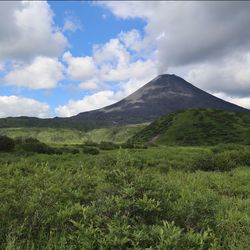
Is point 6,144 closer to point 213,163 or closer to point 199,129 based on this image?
point 213,163

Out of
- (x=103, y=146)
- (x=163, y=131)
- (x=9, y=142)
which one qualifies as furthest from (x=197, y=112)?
(x=9, y=142)

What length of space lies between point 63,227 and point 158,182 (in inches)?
115

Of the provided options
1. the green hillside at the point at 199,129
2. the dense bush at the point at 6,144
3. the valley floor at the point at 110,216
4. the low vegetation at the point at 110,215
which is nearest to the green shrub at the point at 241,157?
the dense bush at the point at 6,144

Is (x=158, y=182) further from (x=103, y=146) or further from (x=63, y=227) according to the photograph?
(x=103, y=146)

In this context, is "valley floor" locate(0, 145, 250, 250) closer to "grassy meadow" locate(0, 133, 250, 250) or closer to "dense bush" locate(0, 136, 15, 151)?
"grassy meadow" locate(0, 133, 250, 250)

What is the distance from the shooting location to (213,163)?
35531 mm

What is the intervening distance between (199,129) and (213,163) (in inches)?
2504

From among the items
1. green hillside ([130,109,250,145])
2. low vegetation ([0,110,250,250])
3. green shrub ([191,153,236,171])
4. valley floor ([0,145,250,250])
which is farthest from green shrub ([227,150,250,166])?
green hillside ([130,109,250,145])

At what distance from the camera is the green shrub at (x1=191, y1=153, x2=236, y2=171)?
3506 cm

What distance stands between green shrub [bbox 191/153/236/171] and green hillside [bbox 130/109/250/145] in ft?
163

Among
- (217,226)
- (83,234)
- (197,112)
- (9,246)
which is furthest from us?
(197,112)

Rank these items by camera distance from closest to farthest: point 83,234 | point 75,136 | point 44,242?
point 83,234 < point 44,242 < point 75,136

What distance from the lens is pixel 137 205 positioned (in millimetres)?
8984

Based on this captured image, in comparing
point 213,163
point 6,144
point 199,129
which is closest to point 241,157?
point 213,163
